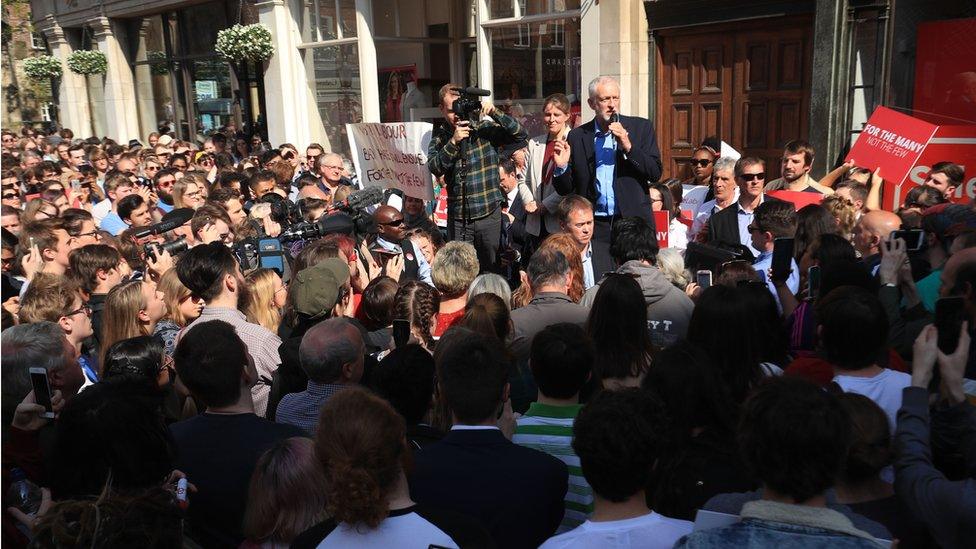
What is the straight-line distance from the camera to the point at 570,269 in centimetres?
440

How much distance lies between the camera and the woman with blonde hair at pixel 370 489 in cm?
193

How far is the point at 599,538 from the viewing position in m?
1.97

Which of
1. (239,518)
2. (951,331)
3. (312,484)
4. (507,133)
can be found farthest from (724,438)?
(507,133)

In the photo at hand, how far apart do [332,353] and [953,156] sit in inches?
247

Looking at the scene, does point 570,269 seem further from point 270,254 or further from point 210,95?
point 210,95

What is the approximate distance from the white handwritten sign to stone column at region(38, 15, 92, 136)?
18.2 meters

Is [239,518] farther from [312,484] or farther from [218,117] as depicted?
[218,117]

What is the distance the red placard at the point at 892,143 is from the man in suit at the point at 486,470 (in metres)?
5.29

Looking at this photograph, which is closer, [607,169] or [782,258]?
[782,258]

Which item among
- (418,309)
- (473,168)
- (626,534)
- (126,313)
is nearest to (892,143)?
(473,168)

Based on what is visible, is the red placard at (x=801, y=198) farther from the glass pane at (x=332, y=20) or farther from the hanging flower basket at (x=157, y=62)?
the hanging flower basket at (x=157, y=62)

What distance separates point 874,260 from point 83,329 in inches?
167

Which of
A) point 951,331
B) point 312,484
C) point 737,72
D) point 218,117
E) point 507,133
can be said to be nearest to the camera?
point 312,484

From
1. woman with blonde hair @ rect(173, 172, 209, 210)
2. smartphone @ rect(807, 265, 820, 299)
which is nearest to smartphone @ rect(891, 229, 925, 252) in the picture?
smartphone @ rect(807, 265, 820, 299)
